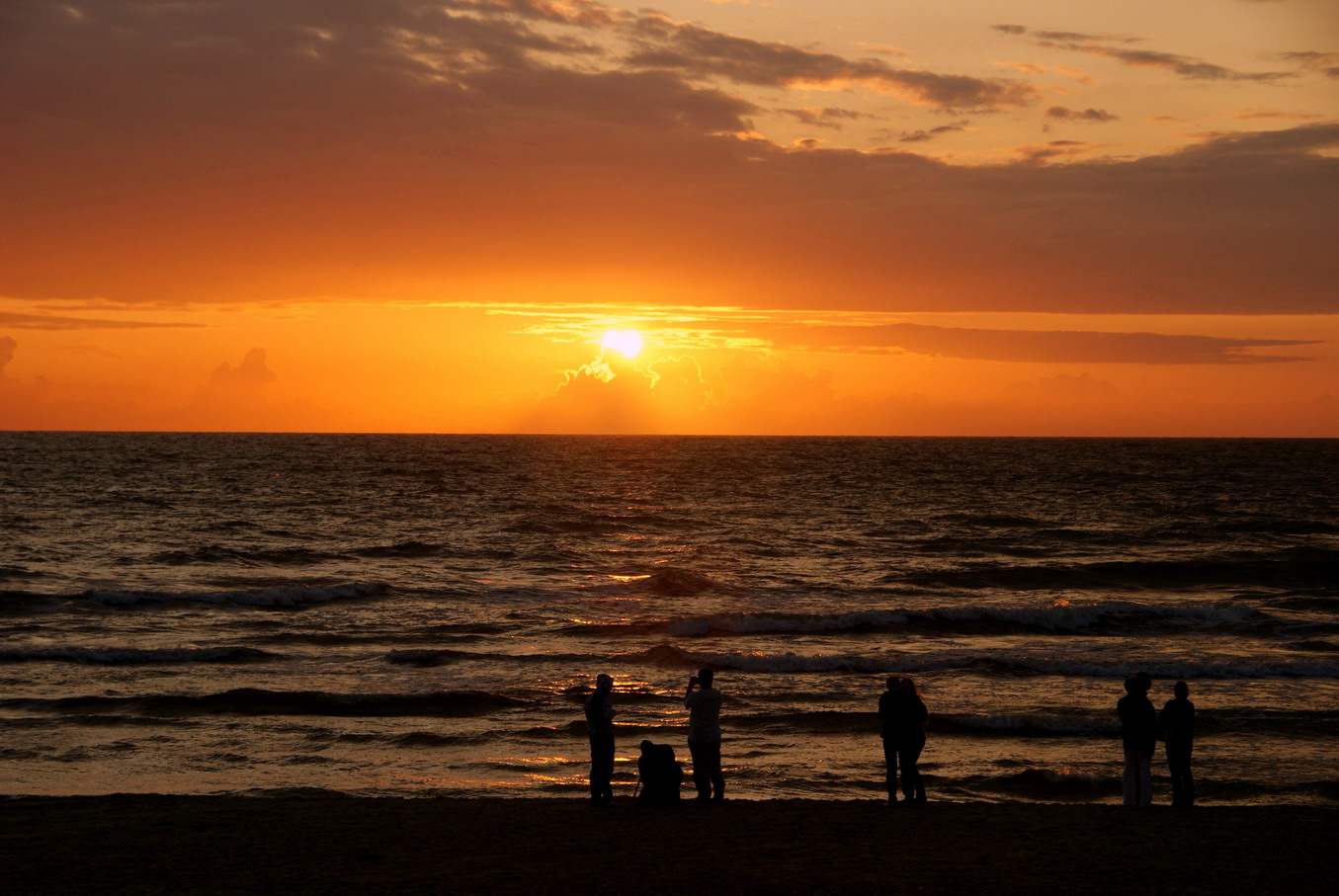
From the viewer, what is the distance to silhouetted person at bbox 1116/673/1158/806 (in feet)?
46.0

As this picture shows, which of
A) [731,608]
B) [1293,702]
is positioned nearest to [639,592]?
[731,608]

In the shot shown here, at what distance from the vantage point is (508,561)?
44125 mm

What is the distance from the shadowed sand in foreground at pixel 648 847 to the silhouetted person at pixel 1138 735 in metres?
0.34

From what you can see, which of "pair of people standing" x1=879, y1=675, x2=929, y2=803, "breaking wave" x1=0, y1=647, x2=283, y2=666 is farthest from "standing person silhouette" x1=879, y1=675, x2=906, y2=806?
"breaking wave" x1=0, y1=647, x2=283, y2=666

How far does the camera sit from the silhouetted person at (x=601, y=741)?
46.0 feet

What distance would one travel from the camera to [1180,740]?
1414 centimetres

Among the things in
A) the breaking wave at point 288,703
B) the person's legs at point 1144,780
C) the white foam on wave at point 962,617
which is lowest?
the breaking wave at point 288,703

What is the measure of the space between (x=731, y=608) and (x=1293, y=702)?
1603 cm

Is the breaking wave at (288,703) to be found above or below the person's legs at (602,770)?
below

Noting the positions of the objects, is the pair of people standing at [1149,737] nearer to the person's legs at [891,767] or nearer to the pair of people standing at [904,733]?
the pair of people standing at [904,733]

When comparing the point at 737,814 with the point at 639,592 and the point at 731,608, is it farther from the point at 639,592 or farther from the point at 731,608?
the point at 639,592

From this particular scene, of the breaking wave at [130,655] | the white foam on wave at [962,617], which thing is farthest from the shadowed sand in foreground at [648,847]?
the white foam on wave at [962,617]

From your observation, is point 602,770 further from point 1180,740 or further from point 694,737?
point 1180,740

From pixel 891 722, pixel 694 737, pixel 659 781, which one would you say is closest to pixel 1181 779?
pixel 891 722
